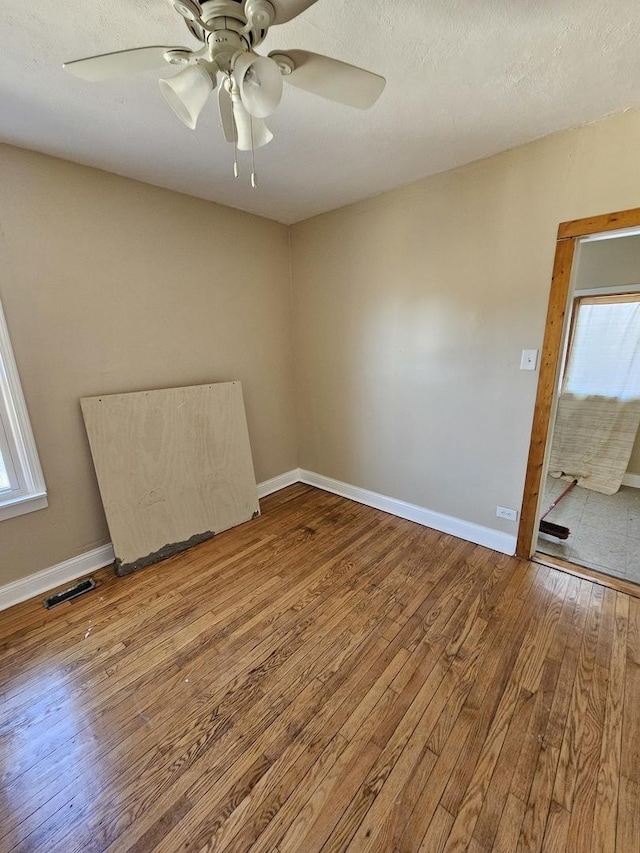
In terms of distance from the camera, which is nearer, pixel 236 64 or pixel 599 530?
pixel 236 64

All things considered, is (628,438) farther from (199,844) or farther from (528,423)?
(199,844)

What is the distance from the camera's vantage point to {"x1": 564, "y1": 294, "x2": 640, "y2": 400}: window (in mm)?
3251

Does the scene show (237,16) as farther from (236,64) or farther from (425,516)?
(425,516)

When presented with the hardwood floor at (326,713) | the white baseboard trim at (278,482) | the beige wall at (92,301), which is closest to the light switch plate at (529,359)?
the hardwood floor at (326,713)

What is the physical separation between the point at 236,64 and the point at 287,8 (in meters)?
0.17

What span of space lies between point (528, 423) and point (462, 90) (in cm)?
169

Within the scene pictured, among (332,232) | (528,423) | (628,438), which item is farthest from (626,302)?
(332,232)

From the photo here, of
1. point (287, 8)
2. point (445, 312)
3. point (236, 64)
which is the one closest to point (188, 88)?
point (236, 64)

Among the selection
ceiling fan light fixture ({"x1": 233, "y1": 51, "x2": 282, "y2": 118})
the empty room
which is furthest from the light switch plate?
ceiling fan light fixture ({"x1": 233, "y1": 51, "x2": 282, "y2": 118})

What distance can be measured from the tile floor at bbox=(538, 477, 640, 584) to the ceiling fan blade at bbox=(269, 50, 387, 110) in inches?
105

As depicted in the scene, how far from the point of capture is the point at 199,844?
3.39ft

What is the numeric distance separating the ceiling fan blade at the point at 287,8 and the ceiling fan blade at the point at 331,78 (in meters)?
0.06

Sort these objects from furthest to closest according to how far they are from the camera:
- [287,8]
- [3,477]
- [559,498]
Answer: [559,498] < [3,477] < [287,8]

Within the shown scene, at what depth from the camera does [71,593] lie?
6.78ft
